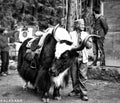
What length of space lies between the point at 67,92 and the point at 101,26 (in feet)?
9.57

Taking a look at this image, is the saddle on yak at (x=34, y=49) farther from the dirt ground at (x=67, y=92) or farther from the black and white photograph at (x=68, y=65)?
the dirt ground at (x=67, y=92)

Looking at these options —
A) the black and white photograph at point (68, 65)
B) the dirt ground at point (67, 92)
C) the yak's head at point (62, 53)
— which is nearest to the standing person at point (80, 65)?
the black and white photograph at point (68, 65)

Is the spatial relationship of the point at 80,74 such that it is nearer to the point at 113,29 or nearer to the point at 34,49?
the point at 34,49

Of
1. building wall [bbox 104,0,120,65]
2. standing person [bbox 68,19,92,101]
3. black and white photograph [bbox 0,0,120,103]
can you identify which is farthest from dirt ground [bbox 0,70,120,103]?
building wall [bbox 104,0,120,65]

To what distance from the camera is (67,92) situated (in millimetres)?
6656

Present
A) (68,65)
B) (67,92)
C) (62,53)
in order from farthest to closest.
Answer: (67,92) < (68,65) < (62,53)

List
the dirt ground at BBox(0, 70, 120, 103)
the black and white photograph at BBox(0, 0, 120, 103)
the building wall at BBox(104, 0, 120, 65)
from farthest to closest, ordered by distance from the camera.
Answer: the building wall at BBox(104, 0, 120, 65) → the dirt ground at BBox(0, 70, 120, 103) → the black and white photograph at BBox(0, 0, 120, 103)

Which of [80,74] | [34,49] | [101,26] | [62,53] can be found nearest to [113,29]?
[101,26]

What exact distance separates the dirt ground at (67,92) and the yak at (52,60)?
356 mm

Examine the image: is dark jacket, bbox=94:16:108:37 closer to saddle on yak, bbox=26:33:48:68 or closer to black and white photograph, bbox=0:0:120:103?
black and white photograph, bbox=0:0:120:103

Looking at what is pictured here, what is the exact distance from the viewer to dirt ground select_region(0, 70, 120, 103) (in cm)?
576

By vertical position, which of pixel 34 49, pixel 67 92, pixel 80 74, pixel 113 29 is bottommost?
pixel 67 92

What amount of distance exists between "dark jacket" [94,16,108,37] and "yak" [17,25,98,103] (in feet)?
9.41

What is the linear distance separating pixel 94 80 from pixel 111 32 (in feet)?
5.69
